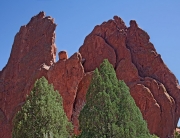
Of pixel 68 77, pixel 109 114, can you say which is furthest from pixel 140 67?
pixel 109 114

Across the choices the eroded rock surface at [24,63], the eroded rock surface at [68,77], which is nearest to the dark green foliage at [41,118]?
the eroded rock surface at [68,77]

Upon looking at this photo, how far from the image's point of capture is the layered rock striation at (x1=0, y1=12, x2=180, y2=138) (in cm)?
3659

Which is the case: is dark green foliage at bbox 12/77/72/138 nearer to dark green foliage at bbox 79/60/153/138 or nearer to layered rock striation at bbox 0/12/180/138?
dark green foliage at bbox 79/60/153/138

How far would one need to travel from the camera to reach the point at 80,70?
36719mm

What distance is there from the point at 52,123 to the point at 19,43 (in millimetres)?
29656

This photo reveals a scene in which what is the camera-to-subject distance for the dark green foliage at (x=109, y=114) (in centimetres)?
1717

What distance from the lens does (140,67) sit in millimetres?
42625

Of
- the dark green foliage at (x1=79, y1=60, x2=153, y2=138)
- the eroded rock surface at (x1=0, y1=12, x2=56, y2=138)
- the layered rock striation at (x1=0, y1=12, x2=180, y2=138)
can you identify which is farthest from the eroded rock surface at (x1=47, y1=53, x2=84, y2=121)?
the dark green foliage at (x1=79, y1=60, x2=153, y2=138)

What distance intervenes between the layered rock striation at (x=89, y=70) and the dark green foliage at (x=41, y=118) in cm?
1677

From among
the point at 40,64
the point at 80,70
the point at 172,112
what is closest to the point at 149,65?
the point at 172,112

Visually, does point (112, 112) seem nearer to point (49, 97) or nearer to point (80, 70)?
point (49, 97)

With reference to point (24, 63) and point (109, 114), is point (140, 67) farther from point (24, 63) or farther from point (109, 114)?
point (109, 114)

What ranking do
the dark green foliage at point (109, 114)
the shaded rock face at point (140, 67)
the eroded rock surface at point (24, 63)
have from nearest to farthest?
the dark green foliage at point (109, 114)
the shaded rock face at point (140, 67)
the eroded rock surface at point (24, 63)

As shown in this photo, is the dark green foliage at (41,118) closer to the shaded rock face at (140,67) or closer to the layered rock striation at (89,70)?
the layered rock striation at (89,70)
